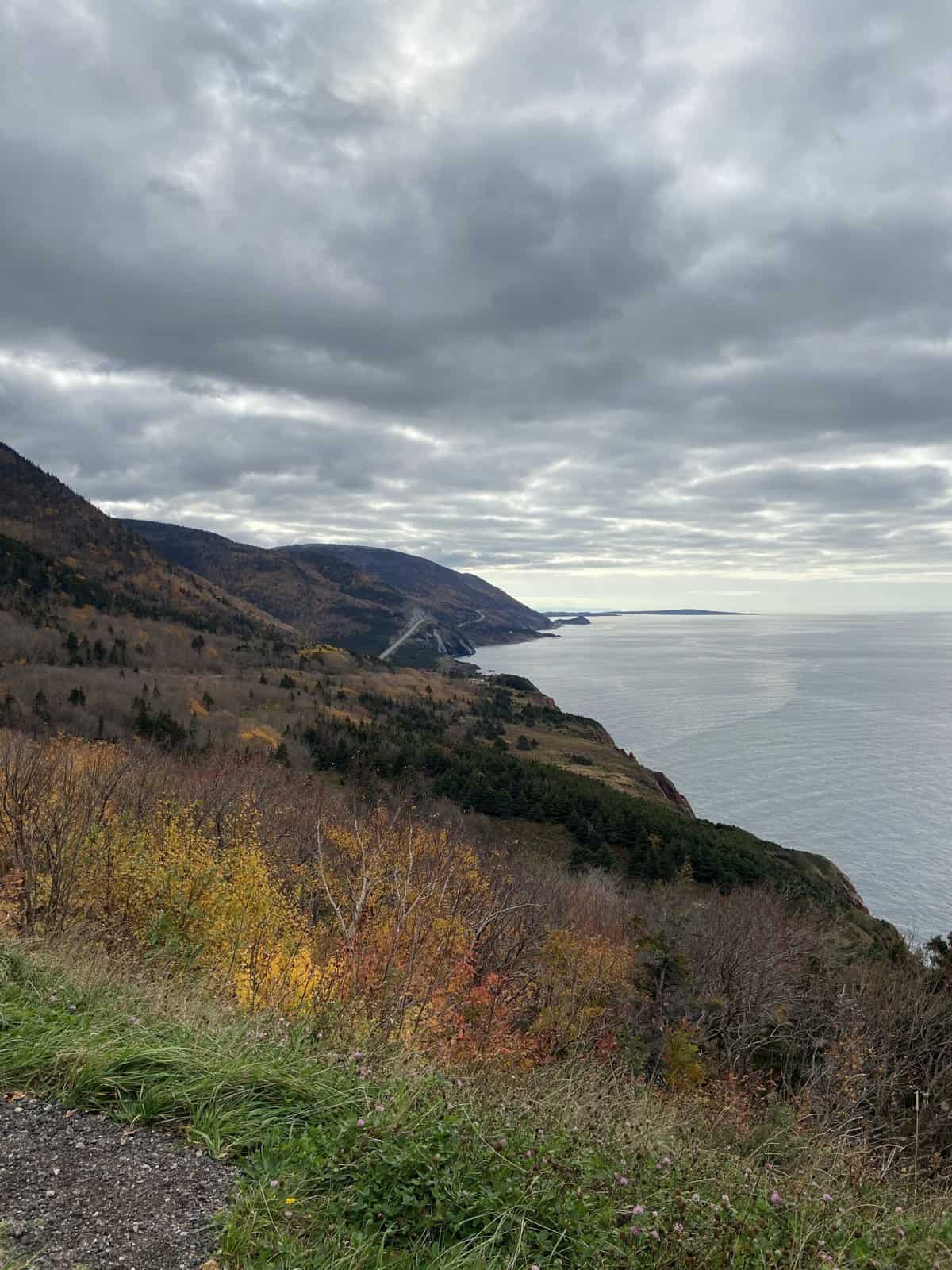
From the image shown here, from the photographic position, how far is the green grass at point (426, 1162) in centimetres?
455

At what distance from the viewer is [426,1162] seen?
495cm

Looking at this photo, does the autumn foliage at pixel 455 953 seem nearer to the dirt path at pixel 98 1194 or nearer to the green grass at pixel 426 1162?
the green grass at pixel 426 1162

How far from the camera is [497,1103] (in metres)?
6.28

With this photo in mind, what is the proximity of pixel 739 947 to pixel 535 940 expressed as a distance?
9.52 meters

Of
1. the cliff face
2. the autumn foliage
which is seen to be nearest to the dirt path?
the autumn foliage

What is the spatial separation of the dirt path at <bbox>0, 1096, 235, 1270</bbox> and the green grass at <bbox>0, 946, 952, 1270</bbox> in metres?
0.18

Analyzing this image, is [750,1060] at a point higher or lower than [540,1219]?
lower

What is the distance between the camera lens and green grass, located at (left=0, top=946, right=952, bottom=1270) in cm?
455

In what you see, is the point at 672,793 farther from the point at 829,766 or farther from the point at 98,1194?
the point at 98,1194

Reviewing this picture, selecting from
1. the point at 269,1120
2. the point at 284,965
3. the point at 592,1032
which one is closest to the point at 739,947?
the point at 592,1032

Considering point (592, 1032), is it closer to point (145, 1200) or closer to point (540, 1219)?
point (540, 1219)

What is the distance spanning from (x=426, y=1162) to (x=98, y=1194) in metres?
2.28

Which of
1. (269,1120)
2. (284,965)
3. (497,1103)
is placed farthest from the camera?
(284,965)

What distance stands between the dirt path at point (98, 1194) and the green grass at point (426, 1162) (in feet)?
0.60
